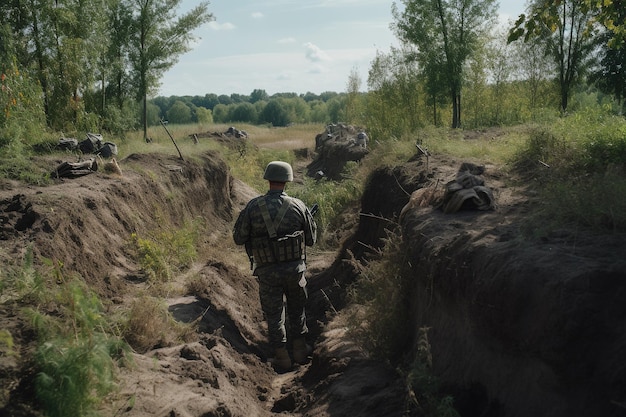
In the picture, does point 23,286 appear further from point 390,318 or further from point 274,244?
point 390,318

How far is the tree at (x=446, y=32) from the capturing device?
25016 millimetres

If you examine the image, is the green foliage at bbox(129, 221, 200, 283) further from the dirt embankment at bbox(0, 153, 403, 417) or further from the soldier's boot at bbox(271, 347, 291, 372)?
the soldier's boot at bbox(271, 347, 291, 372)

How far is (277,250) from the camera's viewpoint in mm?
8102

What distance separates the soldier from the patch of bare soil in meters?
0.45

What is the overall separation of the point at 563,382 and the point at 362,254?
7.93 m

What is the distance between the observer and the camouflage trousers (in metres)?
8.12

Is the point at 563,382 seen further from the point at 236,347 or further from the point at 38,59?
the point at 38,59

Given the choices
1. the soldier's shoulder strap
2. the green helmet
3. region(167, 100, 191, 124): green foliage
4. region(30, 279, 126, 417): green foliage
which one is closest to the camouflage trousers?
the soldier's shoulder strap

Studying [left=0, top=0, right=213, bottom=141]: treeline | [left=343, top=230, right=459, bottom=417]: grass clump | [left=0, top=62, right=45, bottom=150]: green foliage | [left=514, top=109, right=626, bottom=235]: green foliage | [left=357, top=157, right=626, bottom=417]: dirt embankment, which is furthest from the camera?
[left=0, top=0, right=213, bottom=141]: treeline

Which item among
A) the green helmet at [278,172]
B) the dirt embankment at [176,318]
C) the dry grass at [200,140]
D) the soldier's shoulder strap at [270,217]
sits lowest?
the dirt embankment at [176,318]

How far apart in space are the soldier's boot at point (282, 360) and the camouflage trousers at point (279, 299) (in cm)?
9

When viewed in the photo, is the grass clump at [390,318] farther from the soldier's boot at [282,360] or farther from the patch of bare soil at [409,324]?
the soldier's boot at [282,360]

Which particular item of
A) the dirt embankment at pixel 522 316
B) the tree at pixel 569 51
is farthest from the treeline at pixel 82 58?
the tree at pixel 569 51

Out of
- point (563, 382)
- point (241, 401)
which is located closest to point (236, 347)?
point (241, 401)
